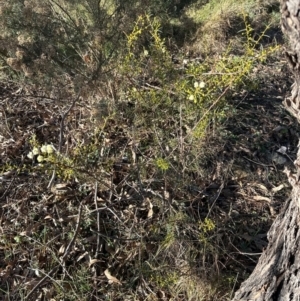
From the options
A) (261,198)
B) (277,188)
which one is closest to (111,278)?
(261,198)

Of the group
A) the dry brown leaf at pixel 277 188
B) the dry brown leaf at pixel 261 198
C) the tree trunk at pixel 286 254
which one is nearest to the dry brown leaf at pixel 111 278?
the tree trunk at pixel 286 254

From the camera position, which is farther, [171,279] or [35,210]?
[35,210]

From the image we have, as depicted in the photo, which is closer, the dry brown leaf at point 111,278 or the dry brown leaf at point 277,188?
the dry brown leaf at point 111,278

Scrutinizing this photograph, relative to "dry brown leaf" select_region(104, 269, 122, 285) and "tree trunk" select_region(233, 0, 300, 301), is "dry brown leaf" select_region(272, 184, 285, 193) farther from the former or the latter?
"dry brown leaf" select_region(104, 269, 122, 285)

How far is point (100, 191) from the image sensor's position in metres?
3.10

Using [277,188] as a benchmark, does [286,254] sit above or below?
above

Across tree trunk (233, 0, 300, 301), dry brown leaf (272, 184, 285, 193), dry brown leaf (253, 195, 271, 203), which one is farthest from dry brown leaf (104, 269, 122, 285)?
dry brown leaf (272, 184, 285, 193)

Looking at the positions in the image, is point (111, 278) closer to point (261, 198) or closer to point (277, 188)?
point (261, 198)

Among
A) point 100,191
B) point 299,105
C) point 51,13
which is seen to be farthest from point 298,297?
point 51,13

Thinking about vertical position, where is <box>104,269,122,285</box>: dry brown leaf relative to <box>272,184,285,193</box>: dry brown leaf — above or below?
below

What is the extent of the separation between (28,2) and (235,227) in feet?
6.69

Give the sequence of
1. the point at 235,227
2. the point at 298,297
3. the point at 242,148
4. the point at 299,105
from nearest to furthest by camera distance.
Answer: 1. the point at 299,105
2. the point at 298,297
3. the point at 235,227
4. the point at 242,148

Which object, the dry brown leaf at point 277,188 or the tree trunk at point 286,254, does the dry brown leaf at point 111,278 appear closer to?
the tree trunk at point 286,254

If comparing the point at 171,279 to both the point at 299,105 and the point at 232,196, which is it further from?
the point at 299,105
